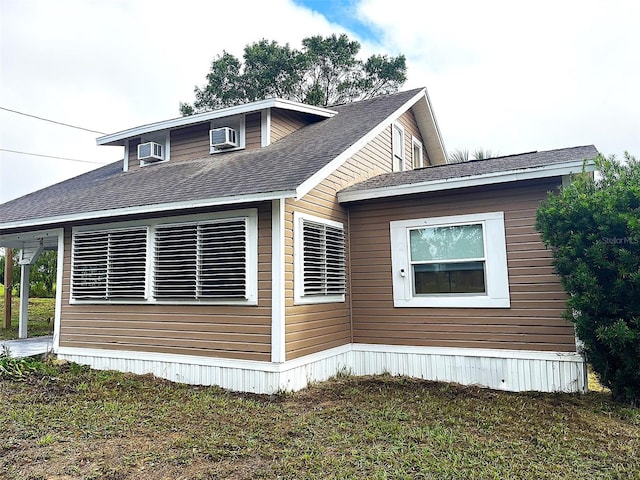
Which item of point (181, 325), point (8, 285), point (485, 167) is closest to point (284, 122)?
point (485, 167)

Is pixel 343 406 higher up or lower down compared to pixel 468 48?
lower down

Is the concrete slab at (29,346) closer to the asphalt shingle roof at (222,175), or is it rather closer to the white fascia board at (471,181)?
the asphalt shingle roof at (222,175)

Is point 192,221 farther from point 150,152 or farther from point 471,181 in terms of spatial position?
point 471,181

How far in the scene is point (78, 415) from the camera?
4766 mm

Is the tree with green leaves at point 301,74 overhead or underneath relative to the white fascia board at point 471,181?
overhead

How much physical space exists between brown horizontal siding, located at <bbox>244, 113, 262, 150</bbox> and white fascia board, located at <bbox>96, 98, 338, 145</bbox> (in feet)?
0.66

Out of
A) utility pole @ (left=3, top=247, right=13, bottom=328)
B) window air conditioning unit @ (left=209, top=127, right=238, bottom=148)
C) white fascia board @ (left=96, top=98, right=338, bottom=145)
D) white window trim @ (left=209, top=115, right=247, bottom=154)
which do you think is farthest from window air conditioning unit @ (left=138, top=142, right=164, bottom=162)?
utility pole @ (left=3, top=247, right=13, bottom=328)

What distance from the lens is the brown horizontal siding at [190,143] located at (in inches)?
349

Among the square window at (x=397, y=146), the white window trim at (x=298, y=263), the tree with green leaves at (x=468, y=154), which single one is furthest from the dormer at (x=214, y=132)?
the tree with green leaves at (x=468, y=154)

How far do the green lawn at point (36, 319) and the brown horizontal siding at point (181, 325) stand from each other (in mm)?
4186

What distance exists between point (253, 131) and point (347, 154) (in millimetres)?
2509

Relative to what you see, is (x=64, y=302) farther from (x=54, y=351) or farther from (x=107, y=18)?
(x=107, y=18)

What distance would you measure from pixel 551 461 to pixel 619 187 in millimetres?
2952

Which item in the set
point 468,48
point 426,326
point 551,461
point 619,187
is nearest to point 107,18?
point 468,48
